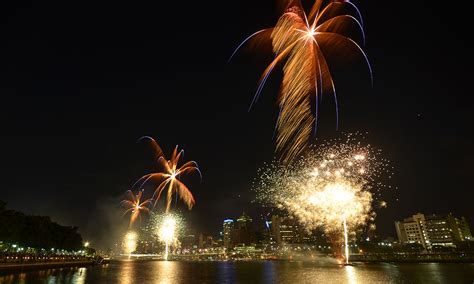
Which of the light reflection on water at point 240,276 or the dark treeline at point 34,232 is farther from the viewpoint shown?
the dark treeline at point 34,232

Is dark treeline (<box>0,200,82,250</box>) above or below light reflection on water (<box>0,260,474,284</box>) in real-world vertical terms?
above

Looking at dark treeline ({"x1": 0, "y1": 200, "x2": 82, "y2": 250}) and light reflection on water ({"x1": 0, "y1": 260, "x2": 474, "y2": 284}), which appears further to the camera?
dark treeline ({"x1": 0, "y1": 200, "x2": 82, "y2": 250})

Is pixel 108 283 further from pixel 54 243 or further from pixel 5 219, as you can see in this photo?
pixel 54 243

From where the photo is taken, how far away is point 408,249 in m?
145

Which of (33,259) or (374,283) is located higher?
(33,259)

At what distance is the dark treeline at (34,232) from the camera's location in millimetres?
56031

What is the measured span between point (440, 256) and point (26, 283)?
397ft

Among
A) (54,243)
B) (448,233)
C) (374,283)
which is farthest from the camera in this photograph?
(448,233)

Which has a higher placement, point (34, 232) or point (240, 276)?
point (34, 232)

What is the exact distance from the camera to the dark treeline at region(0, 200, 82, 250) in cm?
5603

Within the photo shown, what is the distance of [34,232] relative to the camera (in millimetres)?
68312

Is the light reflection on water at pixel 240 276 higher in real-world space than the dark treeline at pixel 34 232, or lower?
lower

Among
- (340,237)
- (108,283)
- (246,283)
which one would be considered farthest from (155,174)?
(340,237)

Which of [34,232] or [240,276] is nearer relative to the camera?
[240,276]
